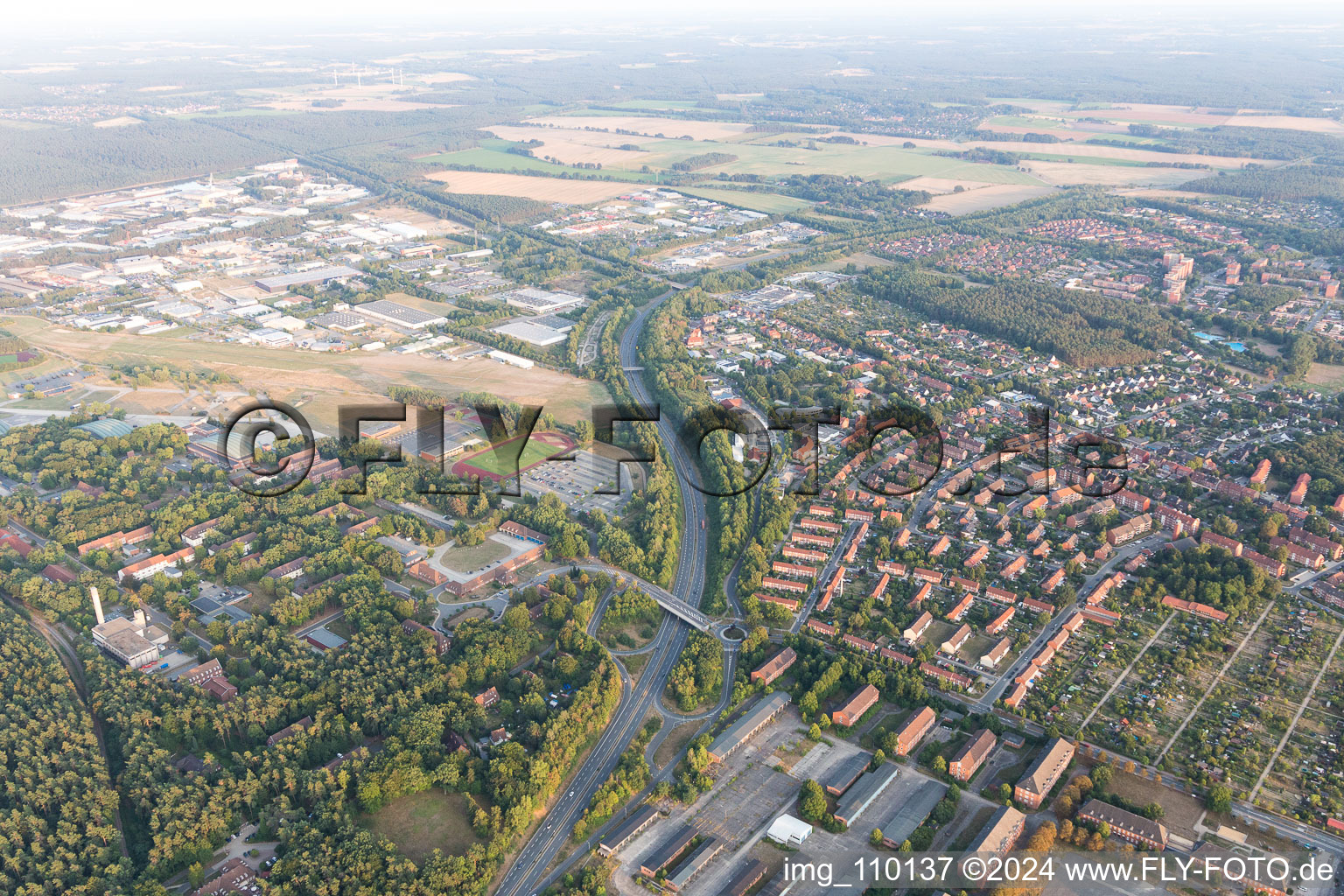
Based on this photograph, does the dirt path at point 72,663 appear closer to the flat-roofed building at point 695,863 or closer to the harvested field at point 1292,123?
the flat-roofed building at point 695,863

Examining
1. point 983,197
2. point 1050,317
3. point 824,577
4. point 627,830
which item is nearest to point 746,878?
point 627,830

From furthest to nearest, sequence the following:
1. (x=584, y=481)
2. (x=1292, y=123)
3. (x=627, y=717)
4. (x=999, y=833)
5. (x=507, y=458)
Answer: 1. (x=1292, y=123)
2. (x=507, y=458)
3. (x=584, y=481)
4. (x=627, y=717)
5. (x=999, y=833)

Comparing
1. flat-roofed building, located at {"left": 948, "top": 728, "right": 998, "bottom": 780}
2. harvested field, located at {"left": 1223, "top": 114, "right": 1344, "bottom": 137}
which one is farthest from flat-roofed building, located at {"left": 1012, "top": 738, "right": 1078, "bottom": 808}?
harvested field, located at {"left": 1223, "top": 114, "right": 1344, "bottom": 137}

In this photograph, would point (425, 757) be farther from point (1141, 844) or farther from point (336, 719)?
point (1141, 844)

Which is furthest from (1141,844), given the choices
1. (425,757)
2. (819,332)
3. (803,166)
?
(803,166)

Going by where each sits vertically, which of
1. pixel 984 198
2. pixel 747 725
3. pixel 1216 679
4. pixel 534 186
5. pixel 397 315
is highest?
pixel 984 198

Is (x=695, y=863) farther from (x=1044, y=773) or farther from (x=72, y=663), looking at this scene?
(x=72, y=663)

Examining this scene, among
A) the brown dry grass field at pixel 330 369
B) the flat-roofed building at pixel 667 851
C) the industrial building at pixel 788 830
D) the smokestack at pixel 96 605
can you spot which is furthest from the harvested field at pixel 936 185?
the flat-roofed building at pixel 667 851
